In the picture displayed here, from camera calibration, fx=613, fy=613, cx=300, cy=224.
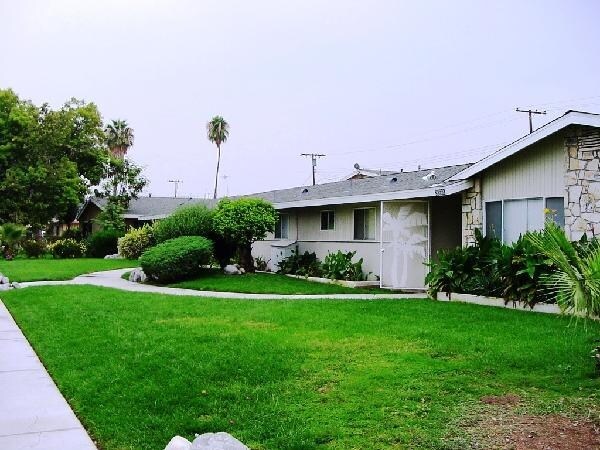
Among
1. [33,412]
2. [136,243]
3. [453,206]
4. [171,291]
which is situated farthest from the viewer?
A: [136,243]

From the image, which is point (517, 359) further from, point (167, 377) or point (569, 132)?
point (569, 132)

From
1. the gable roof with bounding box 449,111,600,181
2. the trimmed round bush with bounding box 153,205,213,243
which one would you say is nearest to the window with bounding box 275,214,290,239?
the trimmed round bush with bounding box 153,205,213,243

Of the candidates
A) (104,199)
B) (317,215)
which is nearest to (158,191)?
(104,199)

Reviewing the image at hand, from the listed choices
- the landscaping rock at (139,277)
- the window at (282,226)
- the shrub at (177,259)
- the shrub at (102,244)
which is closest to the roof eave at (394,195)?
the window at (282,226)

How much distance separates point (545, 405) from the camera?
18.7 feet

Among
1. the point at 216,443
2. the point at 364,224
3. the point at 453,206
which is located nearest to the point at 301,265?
the point at 364,224

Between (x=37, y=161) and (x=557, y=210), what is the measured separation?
111 feet

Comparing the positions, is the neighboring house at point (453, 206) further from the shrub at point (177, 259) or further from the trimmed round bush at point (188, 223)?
the shrub at point (177, 259)

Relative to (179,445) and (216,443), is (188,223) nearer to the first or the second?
(179,445)

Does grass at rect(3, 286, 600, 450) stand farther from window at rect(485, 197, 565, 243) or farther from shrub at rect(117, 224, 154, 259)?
shrub at rect(117, 224, 154, 259)

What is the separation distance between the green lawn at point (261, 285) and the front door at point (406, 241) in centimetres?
76

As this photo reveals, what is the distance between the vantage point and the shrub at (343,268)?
1756 cm

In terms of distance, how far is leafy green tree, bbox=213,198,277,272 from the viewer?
19797 mm

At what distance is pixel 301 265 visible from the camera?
824 inches
